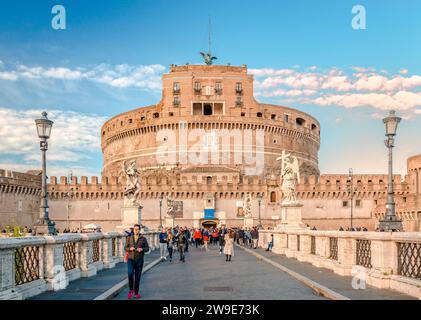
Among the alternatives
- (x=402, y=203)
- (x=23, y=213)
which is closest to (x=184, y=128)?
(x=23, y=213)

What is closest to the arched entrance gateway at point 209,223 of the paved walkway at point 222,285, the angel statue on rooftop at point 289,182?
the angel statue on rooftop at point 289,182

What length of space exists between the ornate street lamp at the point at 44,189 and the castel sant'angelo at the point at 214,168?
183 ft

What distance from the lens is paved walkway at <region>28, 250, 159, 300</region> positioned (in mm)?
10430

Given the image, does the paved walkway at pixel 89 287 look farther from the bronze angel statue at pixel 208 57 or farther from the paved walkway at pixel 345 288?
the bronze angel statue at pixel 208 57

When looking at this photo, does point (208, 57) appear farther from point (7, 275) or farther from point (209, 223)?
point (7, 275)

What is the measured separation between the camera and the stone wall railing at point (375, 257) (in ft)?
34.6

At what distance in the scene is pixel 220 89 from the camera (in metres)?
92.8

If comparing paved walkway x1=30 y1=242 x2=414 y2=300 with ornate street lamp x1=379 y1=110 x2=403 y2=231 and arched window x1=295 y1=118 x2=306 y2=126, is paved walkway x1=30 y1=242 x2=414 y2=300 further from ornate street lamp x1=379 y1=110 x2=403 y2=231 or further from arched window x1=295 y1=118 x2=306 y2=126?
arched window x1=295 y1=118 x2=306 y2=126

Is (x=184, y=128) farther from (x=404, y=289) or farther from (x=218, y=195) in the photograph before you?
(x=404, y=289)

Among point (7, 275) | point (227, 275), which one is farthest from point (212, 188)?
point (7, 275)

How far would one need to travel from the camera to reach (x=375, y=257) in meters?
11.8

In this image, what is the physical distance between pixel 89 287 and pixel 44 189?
459 centimetres

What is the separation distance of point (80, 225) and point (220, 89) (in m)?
32.3

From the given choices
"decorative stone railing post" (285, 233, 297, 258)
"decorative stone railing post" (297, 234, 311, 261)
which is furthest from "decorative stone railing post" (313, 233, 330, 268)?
"decorative stone railing post" (285, 233, 297, 258)
